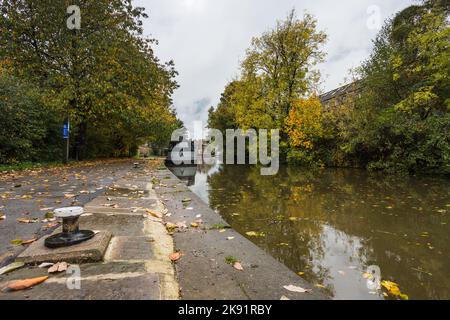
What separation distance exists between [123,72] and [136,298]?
12.6 metres

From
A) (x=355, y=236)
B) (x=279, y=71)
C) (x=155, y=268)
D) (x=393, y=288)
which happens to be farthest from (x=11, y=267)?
(x=279, y=71)

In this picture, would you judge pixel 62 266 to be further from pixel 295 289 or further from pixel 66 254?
pixel 295 289

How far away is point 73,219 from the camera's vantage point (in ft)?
7.04

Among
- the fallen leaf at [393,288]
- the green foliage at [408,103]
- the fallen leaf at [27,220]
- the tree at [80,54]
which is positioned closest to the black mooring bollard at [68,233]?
the fallen leaf at [27,220]

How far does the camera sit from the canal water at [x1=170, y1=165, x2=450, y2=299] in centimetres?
236

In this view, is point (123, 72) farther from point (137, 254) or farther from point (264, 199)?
point (137, 254)

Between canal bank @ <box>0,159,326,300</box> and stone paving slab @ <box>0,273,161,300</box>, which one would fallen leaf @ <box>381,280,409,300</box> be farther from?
stone paving slab @ <box>0,273,161,300</box>

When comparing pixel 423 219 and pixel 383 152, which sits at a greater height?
pixel 383 152

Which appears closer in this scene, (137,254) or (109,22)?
(137,254)

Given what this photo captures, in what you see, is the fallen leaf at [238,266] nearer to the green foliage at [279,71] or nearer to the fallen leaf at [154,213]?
the fallen leaf at [154,213]

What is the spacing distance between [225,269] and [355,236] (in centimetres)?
237

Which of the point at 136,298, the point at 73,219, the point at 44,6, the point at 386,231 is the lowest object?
the point at 386,231
